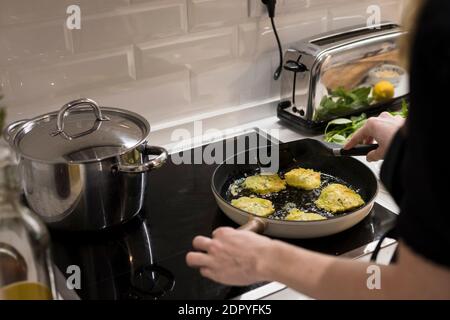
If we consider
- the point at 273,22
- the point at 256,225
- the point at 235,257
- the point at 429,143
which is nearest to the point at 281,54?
the point at 273,22

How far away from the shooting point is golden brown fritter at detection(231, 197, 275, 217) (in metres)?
1.11

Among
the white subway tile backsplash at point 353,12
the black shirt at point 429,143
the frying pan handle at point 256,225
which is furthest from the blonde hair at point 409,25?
the white subway tile backsplash at point 353,12

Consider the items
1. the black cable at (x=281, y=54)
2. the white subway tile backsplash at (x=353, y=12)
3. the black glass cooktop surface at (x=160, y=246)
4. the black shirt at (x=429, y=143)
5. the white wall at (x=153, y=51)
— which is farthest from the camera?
the white subway tile backsplash at (x=353, y=12)

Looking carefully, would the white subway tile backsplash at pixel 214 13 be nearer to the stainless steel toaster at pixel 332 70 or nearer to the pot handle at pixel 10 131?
the stainless steel toaster at pixel 332 70

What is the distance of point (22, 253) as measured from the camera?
2.64ft

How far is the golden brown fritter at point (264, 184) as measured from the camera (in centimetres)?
122

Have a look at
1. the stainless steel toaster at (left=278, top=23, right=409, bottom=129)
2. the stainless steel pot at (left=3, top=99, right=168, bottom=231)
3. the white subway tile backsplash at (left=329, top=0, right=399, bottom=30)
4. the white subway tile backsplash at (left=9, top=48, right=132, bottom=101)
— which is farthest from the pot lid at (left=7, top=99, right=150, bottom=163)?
the white subway tile backsplash at (left=329, top=0, right=399, bottom=30)

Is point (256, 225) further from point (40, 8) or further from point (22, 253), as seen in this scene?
point (40, 8)

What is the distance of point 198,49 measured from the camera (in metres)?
1.40

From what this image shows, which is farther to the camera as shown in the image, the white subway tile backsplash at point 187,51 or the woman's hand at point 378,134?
the white subway tile backsplash at point 187,51

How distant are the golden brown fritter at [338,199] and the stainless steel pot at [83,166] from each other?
1.11ft

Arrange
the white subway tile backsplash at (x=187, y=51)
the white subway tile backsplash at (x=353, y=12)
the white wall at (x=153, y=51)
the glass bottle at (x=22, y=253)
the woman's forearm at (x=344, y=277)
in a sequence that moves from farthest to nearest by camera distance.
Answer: the white subway tile backsplash at (x=353, y=12)
the white subway tile backsplash at (x=187, y=51)
the white wall at (x=153, y=51)
the glass bottle at (x=22, y=253)
the woman's forearm at (x=344, y=277)
